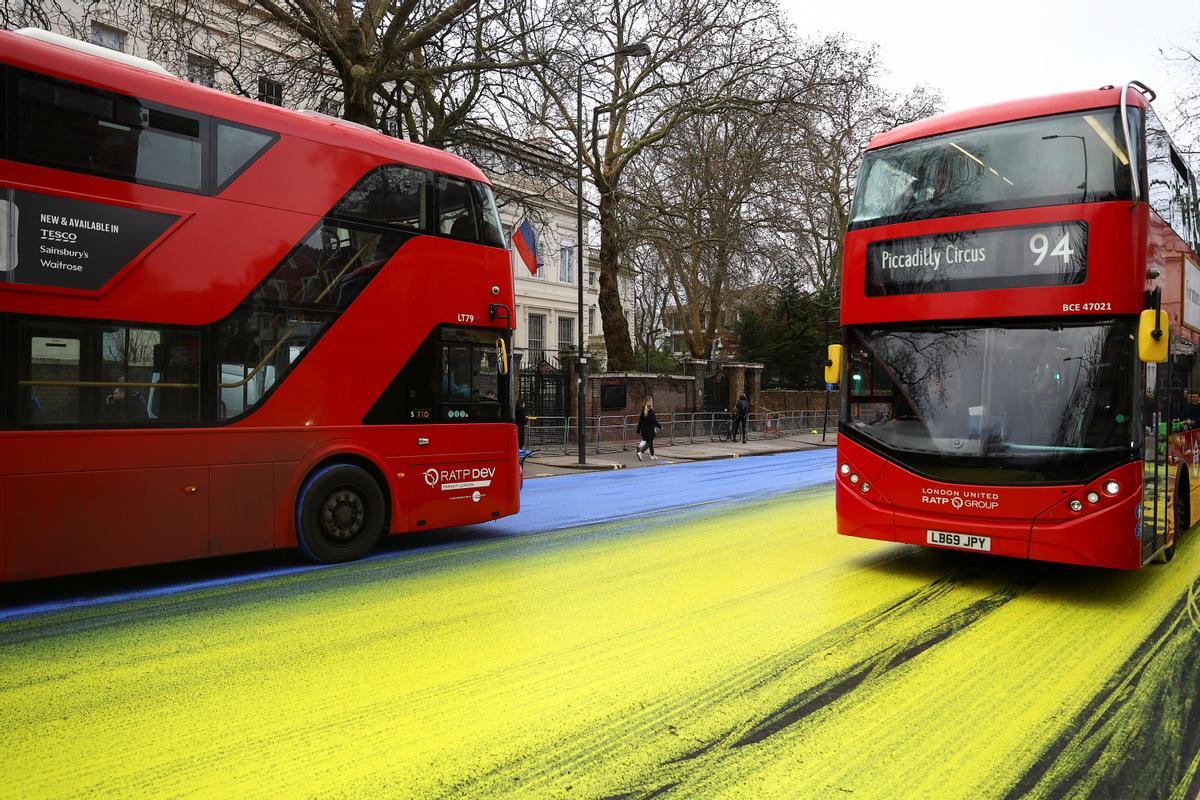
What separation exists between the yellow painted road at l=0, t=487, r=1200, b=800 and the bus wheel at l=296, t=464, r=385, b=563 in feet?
1.84

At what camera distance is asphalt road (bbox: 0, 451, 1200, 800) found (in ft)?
11.2

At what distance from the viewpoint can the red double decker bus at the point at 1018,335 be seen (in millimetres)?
6285

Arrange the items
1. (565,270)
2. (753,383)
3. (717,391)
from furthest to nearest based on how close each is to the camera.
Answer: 1. (565,270)
2. (753,383)
3. (717,391)

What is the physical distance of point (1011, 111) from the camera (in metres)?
6.91

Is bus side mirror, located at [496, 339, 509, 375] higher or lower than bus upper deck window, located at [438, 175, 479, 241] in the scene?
lower

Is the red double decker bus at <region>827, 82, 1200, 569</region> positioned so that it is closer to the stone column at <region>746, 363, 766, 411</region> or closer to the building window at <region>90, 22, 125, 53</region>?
the building window at <region>90, 22, 125, 53</region>

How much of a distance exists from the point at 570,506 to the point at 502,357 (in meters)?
3.78

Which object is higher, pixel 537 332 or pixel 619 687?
pixel 537 332

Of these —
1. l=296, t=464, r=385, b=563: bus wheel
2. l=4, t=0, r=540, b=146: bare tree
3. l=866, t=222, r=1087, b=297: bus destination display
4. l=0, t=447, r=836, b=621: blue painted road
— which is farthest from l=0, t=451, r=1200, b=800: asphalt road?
l=4, t=0, r=540, b=146: bare tree

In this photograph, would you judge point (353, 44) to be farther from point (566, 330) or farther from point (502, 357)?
point (566, 330)

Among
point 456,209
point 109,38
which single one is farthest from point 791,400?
point 456,209

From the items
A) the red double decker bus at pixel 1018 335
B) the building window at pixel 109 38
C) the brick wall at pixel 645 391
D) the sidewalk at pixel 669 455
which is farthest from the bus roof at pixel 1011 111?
the brick wall at pixel 645 391

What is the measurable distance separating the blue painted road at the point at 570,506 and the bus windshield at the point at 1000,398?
467 cm

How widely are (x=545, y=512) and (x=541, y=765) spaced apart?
27.5 feet
